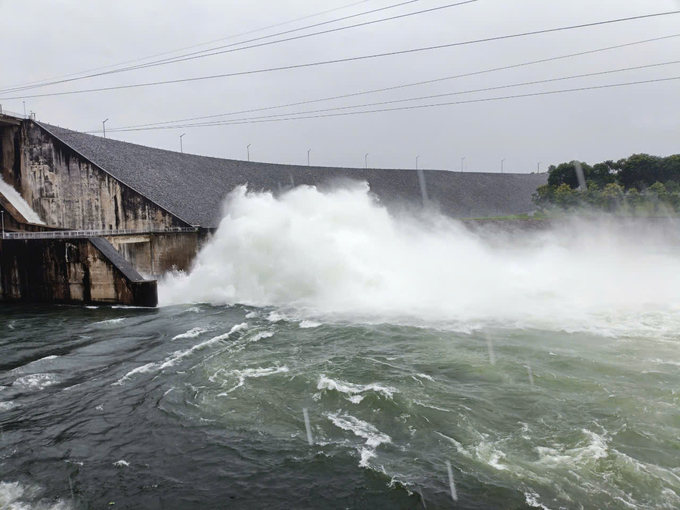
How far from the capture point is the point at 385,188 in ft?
186

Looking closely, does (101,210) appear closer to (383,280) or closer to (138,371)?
(383,280)

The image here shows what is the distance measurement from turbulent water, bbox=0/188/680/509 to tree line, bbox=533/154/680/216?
28150 millimetres

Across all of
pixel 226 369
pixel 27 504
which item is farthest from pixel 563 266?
pixel 27 504

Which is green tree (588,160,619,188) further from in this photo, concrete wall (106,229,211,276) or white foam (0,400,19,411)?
white foam (0,400,19,411)

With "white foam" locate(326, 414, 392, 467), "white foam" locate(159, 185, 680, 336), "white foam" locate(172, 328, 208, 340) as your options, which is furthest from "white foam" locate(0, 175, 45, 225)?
"white foam" locate(326, 414, 392, 467)

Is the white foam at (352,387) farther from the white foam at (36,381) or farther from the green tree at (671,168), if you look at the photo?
the green tree at (671,168)

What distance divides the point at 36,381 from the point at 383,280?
14341 mm

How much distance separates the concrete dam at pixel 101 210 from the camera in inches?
845

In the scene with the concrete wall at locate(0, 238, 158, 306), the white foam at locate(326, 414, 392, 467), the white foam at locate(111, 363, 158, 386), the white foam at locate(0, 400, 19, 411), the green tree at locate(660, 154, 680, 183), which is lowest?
the white foam at locate(111, 363, 158, 386)

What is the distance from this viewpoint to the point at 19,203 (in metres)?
31.8

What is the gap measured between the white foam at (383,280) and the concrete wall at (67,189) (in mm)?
5895

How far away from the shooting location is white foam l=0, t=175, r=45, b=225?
3141 cm

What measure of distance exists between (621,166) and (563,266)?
3139 cm

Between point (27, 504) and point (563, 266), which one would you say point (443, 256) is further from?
point (27, 504)
